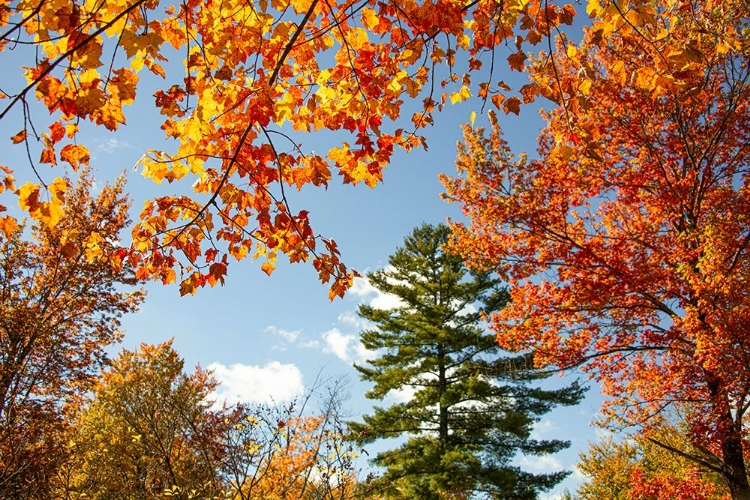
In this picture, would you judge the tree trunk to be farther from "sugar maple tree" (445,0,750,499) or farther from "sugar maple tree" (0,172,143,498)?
"sugar maple tree" (0,172,143,498)

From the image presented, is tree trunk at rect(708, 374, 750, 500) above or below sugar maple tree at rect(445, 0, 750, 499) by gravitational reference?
below

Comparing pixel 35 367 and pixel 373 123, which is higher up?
pixel 35 367

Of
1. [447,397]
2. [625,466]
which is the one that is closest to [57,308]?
[447,397]

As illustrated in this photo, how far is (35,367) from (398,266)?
12989 millimetres

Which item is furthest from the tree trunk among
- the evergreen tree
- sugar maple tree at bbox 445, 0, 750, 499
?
the evergreen tree

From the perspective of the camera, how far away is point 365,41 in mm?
2709

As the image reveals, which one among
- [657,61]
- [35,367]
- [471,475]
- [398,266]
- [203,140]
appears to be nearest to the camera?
[657,61]

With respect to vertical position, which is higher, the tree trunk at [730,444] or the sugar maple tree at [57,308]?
the sugar maple tree at [57,308]

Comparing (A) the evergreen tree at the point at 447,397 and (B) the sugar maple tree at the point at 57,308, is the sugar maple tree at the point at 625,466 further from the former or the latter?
(B) the sugar maple tree at the point at 57,308

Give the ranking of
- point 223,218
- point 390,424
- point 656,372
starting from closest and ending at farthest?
point 223,218 → point 656,372 → point 390,424

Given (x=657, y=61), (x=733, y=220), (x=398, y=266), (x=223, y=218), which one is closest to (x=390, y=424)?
(x=398, y=266)

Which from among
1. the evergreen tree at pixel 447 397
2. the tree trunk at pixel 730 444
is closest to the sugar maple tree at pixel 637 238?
the tree trunk at pixel 730 444

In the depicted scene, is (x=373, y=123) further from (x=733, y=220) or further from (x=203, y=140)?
(x=733, y=220)

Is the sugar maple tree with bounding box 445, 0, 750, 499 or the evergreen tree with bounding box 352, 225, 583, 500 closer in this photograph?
the sugar maple tree with bounding box 445, 0, 750, 499
